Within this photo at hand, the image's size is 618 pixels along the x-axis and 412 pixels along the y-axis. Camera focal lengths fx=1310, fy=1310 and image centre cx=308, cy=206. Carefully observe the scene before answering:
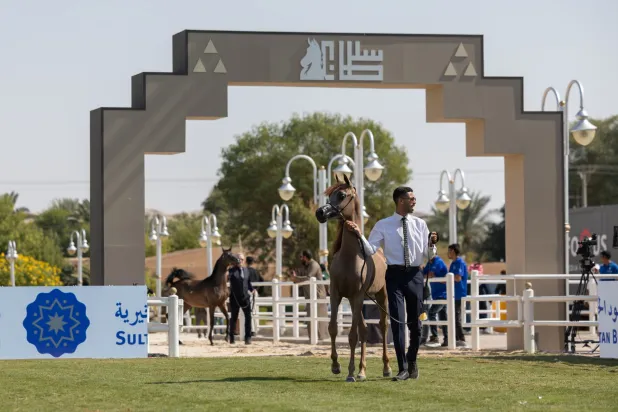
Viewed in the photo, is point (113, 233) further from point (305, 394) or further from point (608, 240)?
point (608, 240)

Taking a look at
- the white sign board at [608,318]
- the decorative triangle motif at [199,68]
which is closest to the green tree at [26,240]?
the decorative triangle motif at [199,68]

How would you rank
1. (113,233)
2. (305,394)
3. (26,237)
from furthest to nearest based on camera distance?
1. (26,237)
2. (113,233)
3. (305,394)

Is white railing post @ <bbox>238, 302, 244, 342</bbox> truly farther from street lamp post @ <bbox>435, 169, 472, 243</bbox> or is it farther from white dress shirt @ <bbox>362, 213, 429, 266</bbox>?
white dress shirt @ <bbox>362, 213, 429, 266</bbox>

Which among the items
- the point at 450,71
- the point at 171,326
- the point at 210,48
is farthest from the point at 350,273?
the point at 450,71

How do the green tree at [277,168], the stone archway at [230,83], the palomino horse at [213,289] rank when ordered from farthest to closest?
the green tree at [277,168] → the palomino horse at [213,289] → the stone archway at [230,83]

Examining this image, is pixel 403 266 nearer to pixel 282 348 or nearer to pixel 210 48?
pixel 210 48

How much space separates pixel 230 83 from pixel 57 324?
213 inches

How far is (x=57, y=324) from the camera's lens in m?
20.0

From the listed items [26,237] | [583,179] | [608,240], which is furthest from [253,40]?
[26,237]

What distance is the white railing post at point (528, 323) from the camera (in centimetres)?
2206

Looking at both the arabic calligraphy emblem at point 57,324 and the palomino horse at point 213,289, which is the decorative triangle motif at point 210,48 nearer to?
the arabic calligraphy emblem at point 57,324

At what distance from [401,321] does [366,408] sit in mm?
3030

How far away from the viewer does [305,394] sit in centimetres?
1272

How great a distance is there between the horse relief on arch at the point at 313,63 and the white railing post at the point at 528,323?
16.7 ft
